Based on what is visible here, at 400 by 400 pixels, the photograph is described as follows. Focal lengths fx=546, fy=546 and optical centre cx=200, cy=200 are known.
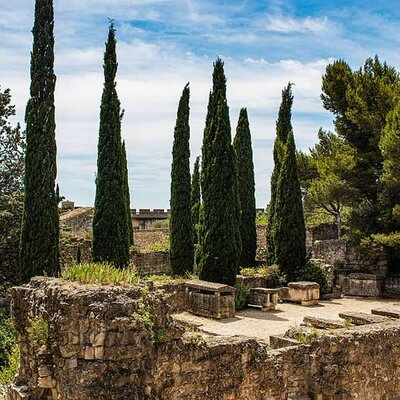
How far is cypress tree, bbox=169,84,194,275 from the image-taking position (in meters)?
23.0

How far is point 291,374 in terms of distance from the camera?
891cm

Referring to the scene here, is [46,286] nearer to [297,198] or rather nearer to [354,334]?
[354,334]

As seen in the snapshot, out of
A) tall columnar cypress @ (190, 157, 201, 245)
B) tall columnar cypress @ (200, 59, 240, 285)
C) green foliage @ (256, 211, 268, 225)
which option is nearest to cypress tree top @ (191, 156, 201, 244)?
tall columnar cypress @ (190, 157, 201, 245)

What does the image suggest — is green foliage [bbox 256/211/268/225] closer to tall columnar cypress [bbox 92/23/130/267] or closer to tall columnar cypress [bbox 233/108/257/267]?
tall columnar cypress [bbox 233/108/257/267]

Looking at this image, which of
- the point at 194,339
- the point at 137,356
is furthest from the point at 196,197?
the point at 137,356

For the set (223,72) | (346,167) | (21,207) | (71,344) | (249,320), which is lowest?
(249,320)

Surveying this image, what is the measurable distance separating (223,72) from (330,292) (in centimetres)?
977

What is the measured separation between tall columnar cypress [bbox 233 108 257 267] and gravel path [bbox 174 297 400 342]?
481 centimetres

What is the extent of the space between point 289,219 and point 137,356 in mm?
16914

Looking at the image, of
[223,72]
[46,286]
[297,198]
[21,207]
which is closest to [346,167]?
[297,198]

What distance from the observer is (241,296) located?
61.3 ft

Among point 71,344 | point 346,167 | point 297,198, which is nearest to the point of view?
point 71,344

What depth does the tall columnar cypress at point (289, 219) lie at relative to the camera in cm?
2253

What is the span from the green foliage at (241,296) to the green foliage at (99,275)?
11.6 m
